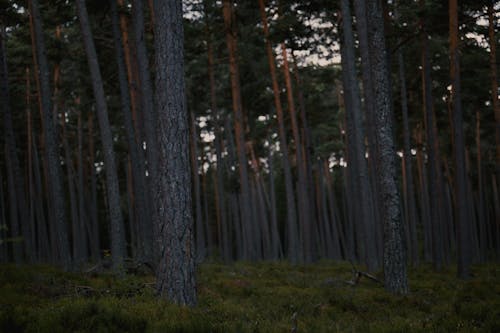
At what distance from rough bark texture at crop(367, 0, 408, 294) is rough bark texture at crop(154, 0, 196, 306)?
15.8 ft

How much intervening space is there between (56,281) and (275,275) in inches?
288

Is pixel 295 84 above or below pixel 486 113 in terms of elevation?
above

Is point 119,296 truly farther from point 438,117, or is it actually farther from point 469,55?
point 438,117

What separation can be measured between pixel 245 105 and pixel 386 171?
63.3 ft

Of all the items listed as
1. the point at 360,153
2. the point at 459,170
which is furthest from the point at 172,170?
the point at 459,170

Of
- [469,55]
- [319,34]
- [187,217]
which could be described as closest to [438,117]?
[469,55]

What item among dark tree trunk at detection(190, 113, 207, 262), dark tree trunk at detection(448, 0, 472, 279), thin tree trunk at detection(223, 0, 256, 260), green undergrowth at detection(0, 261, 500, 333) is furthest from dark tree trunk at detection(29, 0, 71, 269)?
dark tree trunk at detection(190, 113, 207, 262)

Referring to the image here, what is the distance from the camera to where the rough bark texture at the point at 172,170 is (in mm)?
8195

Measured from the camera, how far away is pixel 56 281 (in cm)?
1112

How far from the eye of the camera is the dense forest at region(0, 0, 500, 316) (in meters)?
8.70

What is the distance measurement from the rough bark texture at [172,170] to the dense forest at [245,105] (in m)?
0.02

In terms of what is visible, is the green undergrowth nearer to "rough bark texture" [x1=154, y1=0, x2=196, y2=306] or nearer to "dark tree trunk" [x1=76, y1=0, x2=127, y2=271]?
"rough bark texture" [x1=154, y1=0, x2=196, y2=306]

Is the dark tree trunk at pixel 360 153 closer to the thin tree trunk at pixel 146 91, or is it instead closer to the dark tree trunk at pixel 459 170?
the dark tree trunk at pixel 459 170

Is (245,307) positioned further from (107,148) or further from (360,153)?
(360,153)
